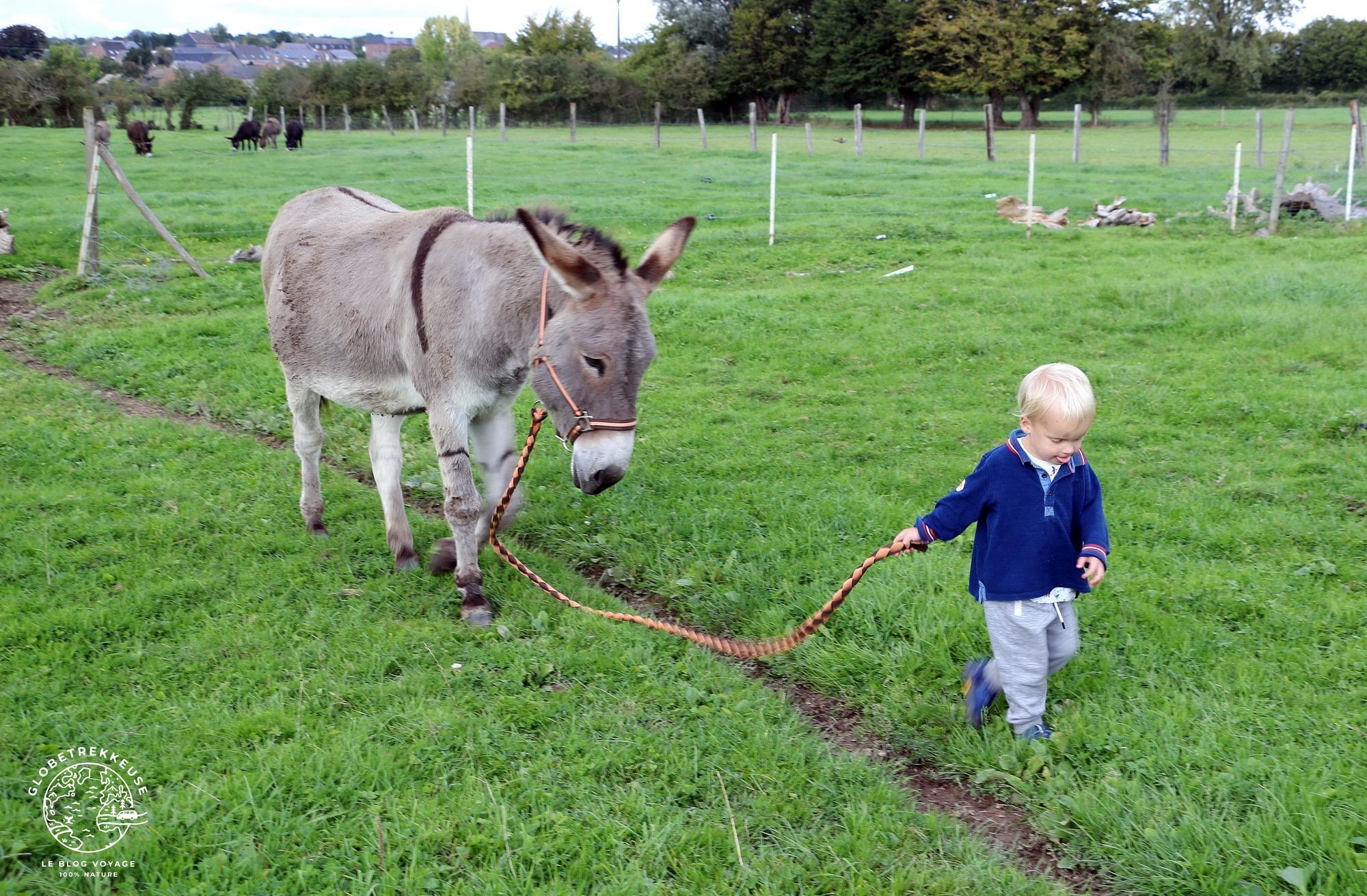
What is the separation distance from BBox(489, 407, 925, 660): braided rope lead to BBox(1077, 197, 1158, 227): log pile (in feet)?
49.0

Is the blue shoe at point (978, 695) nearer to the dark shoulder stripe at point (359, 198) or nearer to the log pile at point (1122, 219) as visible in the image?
the dark shoulder stripe at point (359, 198)

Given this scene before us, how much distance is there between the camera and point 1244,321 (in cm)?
988

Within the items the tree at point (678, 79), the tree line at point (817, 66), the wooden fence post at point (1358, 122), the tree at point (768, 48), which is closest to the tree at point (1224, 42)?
the tree line at point (817, 66)

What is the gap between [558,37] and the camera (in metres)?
74.3

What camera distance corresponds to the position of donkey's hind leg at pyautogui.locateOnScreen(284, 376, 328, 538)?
5766 mm

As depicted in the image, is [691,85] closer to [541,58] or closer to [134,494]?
[541,58]

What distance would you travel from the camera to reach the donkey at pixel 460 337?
410cm

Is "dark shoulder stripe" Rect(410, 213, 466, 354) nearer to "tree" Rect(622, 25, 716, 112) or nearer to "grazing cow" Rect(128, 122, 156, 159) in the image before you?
"grazing cow" Rect(128, 122, 156, 159)

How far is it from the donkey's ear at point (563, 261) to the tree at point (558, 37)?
74613 millimetres

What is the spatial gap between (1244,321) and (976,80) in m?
49.0

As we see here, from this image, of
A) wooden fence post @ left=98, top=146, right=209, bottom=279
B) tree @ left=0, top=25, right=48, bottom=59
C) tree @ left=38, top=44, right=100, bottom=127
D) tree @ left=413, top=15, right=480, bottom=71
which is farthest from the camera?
tree @ left=413, top=15, right=480, bottom=71

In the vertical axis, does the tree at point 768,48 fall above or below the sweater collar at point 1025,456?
above

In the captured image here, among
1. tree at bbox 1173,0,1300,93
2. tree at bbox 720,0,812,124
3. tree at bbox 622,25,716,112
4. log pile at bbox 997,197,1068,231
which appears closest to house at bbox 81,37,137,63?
tree at bbox 622,25,716,112

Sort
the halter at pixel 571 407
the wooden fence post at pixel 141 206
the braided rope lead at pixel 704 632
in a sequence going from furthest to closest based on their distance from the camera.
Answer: the wooden fence post at pixel 141 206 → the halter at pixel 571 407 → the braided rope lead at pixel 704 632
